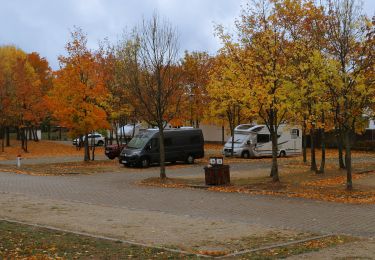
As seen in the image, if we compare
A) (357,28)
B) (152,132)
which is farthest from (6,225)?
(152,132)

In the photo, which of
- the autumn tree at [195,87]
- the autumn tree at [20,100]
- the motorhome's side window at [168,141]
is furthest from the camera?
the autumn tree at [195,87]

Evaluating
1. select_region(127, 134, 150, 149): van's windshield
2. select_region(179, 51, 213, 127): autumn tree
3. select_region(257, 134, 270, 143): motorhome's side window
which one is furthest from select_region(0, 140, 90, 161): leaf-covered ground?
select_region(257, 134, 270, 143): motorhome's side window

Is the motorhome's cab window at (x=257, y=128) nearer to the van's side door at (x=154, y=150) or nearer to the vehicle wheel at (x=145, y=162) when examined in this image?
the van's side door at (x=154, y=150)

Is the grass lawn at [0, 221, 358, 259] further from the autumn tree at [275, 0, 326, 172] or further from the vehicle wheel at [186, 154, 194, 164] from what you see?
the vehicle wheel at [186, 154, 194, 164]

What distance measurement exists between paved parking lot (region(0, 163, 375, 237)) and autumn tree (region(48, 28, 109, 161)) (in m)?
8.31

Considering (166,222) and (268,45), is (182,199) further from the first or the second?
(268,45)

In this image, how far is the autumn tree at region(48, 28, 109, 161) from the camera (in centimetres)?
3284

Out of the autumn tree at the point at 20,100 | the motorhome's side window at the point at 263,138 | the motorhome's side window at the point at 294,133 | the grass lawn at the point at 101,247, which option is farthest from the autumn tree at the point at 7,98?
the grass lawn at the point at 101,247

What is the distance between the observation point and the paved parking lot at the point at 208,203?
508 inches

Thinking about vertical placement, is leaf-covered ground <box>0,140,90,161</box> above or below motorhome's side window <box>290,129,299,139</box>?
below

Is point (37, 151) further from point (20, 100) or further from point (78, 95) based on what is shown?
point (78, 95)

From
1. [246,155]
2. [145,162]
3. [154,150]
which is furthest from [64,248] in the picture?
[246,155]

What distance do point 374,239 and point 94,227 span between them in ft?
19.5

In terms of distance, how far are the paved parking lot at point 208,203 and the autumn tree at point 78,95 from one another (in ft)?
27.3
